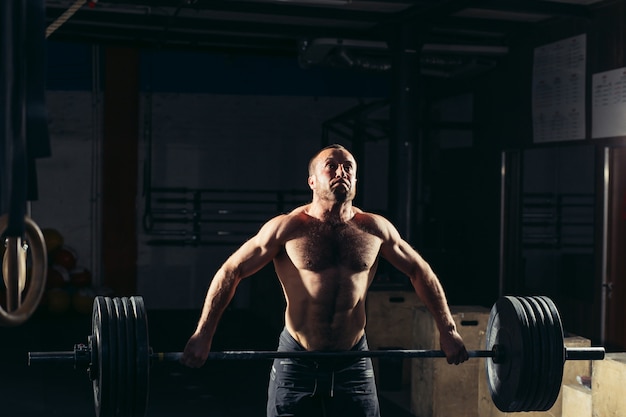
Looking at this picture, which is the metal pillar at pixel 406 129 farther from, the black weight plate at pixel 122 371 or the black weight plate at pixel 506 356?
the black weight plate at pixel 122 371

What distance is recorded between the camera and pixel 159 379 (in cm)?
573

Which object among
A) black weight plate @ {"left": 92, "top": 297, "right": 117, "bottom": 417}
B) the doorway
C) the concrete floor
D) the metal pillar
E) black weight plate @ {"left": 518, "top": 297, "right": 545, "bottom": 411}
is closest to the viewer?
black weight plate @ {"left": 92, "top": 297, "right": 117, "bottom": 417}

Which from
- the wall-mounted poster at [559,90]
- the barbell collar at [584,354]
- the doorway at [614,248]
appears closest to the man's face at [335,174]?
the barbell collar at [584,354]

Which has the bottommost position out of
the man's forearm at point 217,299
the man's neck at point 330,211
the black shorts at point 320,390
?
the black shorts at point 320,390

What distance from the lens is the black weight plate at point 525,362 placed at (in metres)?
2.92

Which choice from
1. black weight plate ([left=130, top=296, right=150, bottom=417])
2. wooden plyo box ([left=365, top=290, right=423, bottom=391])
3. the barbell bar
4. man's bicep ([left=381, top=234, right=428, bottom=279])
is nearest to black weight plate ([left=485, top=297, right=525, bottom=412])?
the barbell bar

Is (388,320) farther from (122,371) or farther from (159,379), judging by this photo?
(122,371)

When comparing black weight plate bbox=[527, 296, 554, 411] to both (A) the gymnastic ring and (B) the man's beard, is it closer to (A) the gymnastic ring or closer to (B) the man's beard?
(B) the man's beard

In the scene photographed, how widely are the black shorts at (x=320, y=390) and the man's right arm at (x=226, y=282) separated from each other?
0.30m

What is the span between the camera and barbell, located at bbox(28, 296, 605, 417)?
2.68 metres

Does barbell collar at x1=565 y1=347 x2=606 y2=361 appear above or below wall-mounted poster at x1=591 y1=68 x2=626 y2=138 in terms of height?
below

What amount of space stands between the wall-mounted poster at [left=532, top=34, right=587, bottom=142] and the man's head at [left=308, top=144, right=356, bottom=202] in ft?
11.2

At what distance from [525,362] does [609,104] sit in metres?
3.14

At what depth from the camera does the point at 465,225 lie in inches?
300
